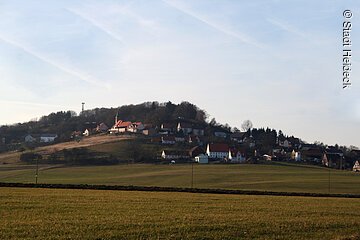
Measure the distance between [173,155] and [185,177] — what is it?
164 feet

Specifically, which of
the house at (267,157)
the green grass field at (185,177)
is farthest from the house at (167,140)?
the green grass field at (185,177)

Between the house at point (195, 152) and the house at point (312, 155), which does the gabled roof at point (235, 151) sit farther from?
the house at point (312, 155)

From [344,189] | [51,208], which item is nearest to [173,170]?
[344,189]

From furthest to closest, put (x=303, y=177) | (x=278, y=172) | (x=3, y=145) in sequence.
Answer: (x=3, y=145), (x=278, y=172), (x=303, y=177)

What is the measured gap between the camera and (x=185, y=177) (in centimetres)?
10244

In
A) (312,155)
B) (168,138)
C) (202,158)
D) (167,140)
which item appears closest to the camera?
(202,158)

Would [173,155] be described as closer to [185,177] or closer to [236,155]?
[236,155]

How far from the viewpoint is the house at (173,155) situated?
15025 centimetres

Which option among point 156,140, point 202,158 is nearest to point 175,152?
point 202,158

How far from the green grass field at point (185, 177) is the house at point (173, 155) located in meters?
20.8

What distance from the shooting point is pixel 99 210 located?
25266mm

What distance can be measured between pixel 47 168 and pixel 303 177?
5855 centimetres

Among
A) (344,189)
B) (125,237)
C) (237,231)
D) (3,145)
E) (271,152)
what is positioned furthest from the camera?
(3,145)

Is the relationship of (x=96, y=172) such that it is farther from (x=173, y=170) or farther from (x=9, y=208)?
(x=9, y=208)
